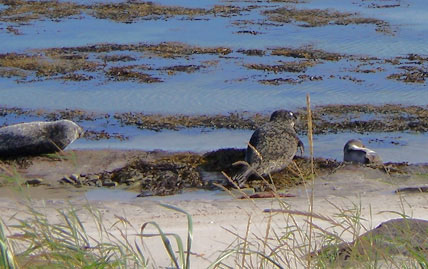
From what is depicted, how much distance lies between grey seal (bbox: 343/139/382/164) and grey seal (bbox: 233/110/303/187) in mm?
589

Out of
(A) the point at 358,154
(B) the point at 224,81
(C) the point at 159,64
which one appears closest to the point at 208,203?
(A) the point at 358,154

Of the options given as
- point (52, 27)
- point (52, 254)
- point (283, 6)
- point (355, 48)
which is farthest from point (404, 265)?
point (283, 6)

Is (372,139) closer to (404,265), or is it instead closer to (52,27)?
(404,265)

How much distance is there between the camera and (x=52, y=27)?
719 inches

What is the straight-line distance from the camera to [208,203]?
28.0ft

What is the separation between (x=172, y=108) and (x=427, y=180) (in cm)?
407

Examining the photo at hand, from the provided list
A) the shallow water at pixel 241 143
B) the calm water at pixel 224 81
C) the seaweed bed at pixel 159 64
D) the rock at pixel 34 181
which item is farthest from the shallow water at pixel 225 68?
the rock at pixel 34 181

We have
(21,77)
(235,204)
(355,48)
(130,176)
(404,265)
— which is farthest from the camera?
(355,48)

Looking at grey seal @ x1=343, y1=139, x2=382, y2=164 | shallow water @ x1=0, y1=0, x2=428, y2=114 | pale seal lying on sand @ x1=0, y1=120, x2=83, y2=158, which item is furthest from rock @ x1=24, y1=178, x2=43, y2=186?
grey seal @ x1=343, y1=139, x2=382, y2=164

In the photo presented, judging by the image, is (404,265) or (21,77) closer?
(404,265)

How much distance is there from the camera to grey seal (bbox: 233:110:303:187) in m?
9.30

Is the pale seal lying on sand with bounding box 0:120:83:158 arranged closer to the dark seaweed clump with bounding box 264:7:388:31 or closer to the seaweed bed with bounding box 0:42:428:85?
the seaweed bed with bounding box 0:42:428:85

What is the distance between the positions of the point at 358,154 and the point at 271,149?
42.9 inches

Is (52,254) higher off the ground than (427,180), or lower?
higher
